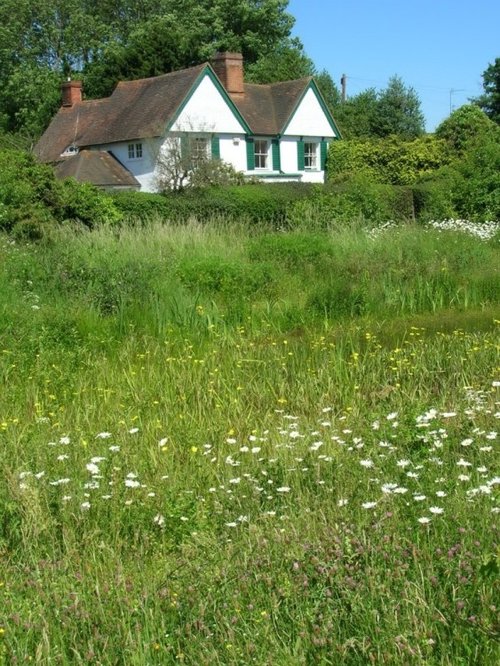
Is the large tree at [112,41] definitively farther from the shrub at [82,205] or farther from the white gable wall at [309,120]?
the shrub at [82,205]

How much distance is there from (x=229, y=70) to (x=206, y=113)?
424cm

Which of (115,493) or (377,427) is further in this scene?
(377,427)

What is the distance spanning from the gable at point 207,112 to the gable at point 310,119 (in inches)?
138

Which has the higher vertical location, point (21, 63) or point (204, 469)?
point (21, 63)

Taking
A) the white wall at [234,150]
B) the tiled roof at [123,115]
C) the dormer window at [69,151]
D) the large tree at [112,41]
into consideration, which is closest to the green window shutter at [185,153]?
the tiled roof at [123,115]

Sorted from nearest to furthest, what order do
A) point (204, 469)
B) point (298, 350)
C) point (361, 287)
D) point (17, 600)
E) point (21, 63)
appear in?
point (17, 600)
point (204, 469)
point (298, 350)
point (361, 287)
point (21, 63)

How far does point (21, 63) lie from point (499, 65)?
29.8m

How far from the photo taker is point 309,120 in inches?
1645

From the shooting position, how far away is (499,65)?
5353cm

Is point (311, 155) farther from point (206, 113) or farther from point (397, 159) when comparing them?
point (206, 113)

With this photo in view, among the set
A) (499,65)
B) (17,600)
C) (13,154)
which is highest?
(499,65)

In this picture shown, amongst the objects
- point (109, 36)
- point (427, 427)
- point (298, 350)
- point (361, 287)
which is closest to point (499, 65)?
point (109, 36)

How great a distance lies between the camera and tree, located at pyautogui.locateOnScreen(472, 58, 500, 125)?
5391 cm

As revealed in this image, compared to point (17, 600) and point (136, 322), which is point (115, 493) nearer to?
point (17, 600)
